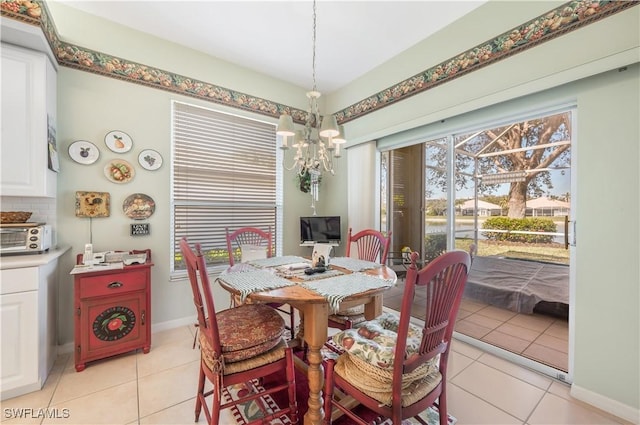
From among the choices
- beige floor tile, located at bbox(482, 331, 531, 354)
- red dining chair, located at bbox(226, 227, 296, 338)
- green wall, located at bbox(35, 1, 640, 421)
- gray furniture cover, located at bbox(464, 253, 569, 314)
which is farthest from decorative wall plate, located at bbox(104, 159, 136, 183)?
gray furniture cover, located at bbox(464, 253, 569, 314)

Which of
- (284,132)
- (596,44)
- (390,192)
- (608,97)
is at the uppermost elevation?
(596,44)

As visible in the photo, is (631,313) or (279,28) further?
(279,28)

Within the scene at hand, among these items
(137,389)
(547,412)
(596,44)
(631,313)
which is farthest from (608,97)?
(137,389)

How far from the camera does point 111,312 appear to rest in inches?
86.5

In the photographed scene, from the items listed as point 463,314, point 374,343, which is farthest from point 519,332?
point 374,343

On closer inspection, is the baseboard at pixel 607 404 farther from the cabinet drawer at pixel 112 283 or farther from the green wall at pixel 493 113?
the cabinet drawer at pixel 112 283

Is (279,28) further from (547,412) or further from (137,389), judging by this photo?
(547,412)

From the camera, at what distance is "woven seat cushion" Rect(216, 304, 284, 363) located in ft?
4.50

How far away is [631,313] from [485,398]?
103 cm

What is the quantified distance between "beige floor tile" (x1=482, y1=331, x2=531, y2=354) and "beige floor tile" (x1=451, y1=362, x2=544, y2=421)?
1.35 feet

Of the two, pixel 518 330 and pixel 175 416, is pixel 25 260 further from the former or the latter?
pixel 518 330

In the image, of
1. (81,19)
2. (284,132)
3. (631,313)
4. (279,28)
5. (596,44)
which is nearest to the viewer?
(631,313)

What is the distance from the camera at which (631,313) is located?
1.61 meters

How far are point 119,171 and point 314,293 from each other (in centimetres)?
235
